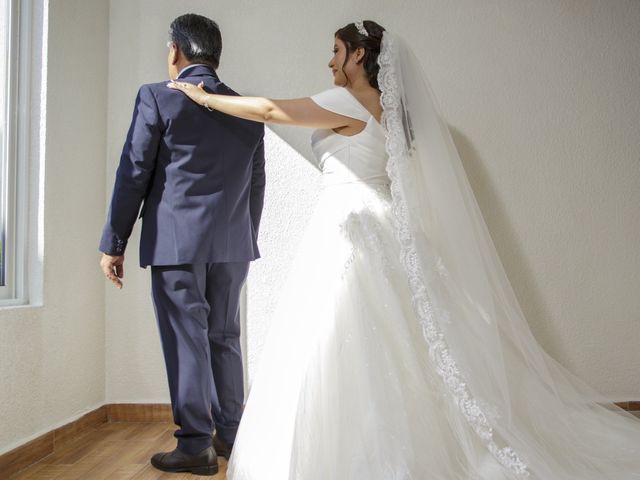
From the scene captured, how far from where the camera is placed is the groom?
2.24 meters

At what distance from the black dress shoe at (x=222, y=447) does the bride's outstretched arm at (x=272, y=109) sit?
52.3 inches

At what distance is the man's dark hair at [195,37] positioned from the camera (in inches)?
91.1

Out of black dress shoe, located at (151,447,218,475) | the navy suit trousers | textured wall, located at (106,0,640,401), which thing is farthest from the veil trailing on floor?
textured wall, located at (106,0,640,401)

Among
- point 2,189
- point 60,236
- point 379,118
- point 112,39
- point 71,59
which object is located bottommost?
point 60,236

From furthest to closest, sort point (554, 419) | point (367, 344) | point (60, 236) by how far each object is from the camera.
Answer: point (60, 236)
point (554, 419)
point (367, 344)

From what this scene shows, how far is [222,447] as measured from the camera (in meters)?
2.50

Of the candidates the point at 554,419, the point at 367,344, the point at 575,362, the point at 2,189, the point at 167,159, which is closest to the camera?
the point at 367,344

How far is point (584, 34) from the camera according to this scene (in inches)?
132

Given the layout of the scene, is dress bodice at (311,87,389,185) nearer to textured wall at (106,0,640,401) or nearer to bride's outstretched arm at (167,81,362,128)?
bride's outstretched arm at (167,81,362,128)

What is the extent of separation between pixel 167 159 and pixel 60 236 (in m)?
0.90

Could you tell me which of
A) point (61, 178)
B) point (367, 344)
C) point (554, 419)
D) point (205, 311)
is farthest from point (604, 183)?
point (61, 178)

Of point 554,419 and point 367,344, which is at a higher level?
point 367,344

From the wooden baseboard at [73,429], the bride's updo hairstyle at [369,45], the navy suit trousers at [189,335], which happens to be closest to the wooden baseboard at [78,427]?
the wooden baseboard at [73,429]

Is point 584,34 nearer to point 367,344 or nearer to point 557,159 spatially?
point 557,159
